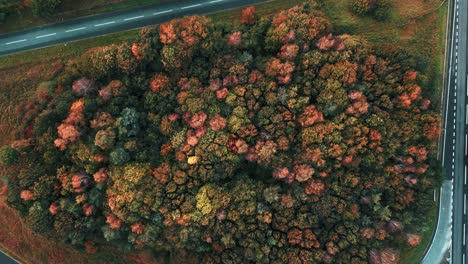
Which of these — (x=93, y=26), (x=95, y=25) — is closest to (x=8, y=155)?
(x=93, y=26)

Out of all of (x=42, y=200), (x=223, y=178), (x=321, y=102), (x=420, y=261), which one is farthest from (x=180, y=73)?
(x=420, y=261)

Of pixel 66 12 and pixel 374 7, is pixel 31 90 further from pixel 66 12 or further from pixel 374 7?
pixel 374 7

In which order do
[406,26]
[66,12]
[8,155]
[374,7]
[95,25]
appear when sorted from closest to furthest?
[8,155] → [374,7] → [406,26] → [66,12] → [95,25]

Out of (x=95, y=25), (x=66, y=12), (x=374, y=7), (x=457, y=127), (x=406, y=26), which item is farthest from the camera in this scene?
(x=95, y=25)

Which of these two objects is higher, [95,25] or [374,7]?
[95,25]

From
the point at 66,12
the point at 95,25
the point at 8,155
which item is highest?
the point at 66,12

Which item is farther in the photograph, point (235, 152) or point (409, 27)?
point (409, 27)
